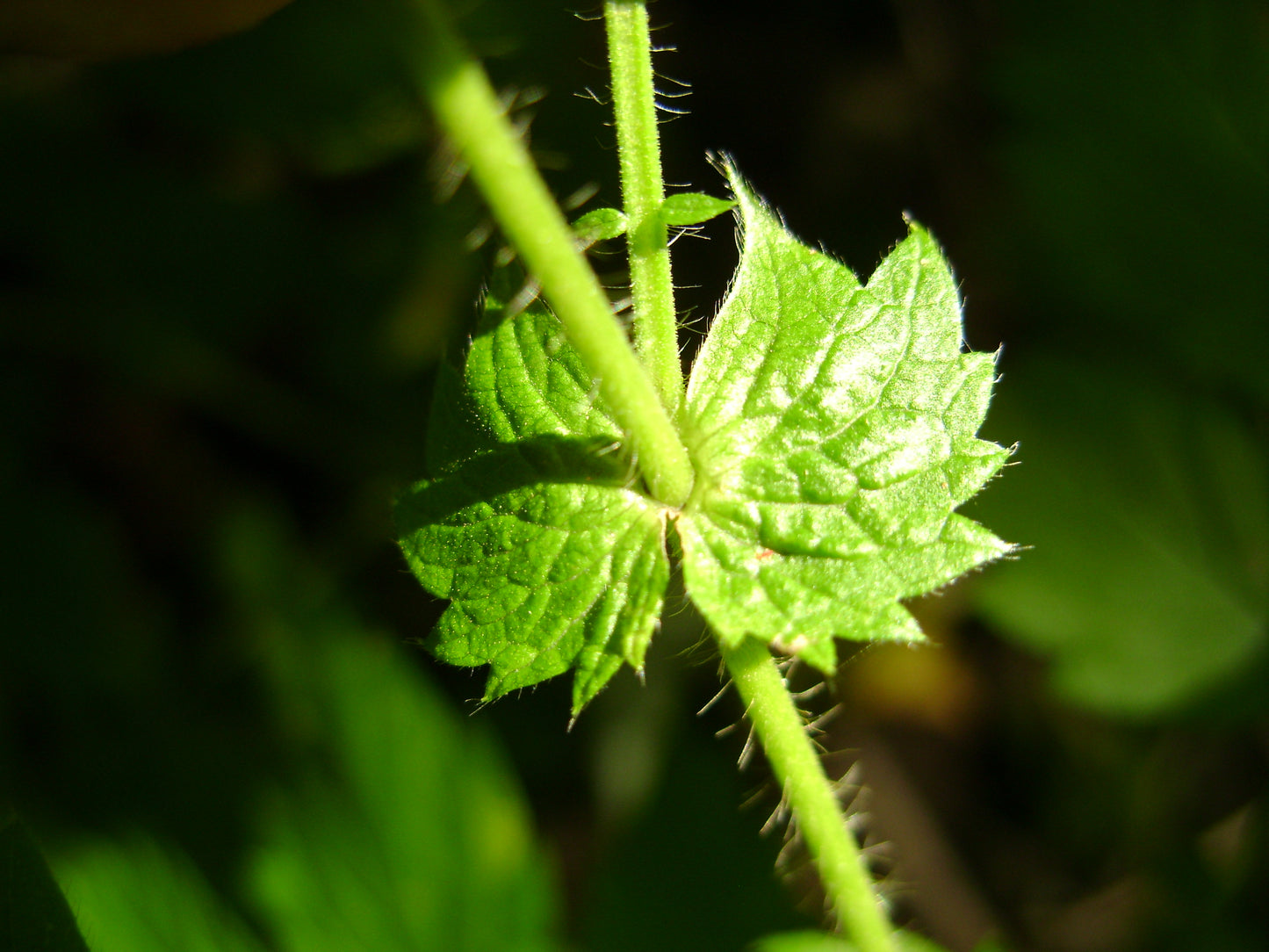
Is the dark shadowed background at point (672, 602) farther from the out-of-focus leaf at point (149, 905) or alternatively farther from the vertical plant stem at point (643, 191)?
the vertical plant stem at point (643, 191)

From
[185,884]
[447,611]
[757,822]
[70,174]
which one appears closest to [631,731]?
[757,822]

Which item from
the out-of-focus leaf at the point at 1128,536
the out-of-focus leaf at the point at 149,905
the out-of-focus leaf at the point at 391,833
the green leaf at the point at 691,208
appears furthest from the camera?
the out-of-focus leaf at the point at 1128,536

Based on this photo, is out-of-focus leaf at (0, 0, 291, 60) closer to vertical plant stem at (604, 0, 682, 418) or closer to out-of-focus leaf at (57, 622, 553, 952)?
vertical plant stem at (604, 0, 682, 418)

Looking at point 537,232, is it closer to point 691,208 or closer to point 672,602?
point 691,208

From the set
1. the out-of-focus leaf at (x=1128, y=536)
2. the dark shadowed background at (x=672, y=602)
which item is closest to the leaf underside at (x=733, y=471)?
the dark shadowed background at (x=672, y=602)

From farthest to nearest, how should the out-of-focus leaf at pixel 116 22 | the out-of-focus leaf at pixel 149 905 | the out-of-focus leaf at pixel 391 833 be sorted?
the out-of-focus leaf at pixel 391 833 < the out-of-focus leaf at pixel 149 905 < the out-of-focus leaf at pixel 116 22

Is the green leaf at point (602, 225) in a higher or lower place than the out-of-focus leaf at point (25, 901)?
higher

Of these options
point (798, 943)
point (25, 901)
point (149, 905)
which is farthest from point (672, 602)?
point (25, 901)
